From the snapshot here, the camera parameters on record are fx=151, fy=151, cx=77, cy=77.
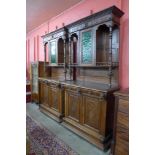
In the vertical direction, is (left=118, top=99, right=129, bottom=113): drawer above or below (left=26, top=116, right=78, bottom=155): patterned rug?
above

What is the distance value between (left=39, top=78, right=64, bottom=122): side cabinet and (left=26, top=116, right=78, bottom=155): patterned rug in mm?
529

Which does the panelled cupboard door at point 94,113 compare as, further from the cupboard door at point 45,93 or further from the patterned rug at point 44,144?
the cupboard door at point 45,93

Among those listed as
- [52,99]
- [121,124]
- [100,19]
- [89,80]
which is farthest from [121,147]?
[52,99]

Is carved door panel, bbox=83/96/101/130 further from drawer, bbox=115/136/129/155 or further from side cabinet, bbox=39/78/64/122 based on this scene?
side cabinet, bbox=39/78/64/122

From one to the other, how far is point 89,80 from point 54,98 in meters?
1.01

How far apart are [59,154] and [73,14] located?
10.3ft

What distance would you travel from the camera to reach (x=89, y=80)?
3.35 m

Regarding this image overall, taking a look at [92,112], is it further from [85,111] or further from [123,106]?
[123,106]

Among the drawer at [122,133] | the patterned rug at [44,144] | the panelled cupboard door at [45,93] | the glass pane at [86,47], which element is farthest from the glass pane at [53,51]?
the drawer at [122,133]

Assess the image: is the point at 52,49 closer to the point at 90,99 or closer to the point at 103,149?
the point at 90,99

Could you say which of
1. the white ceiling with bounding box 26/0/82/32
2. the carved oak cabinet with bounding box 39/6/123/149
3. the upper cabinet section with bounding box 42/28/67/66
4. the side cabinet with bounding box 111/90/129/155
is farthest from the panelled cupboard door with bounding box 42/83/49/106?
the side cabinet with bounding box 111/90/129/155

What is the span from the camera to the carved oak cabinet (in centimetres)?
246
